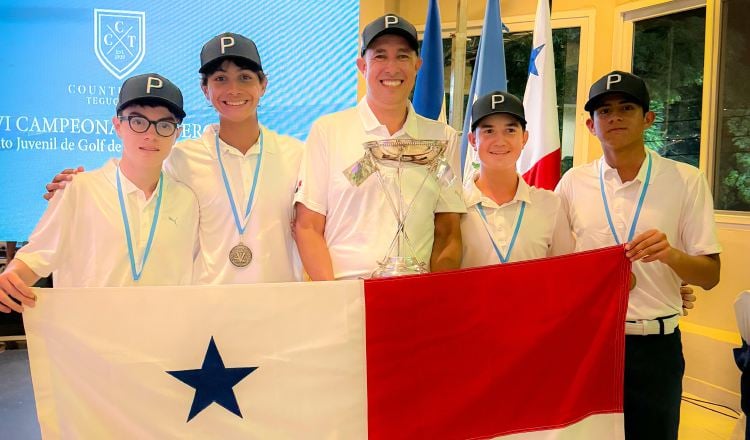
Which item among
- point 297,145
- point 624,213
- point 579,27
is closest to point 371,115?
point 297,145

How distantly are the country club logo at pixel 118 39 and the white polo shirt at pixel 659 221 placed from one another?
3751 mm

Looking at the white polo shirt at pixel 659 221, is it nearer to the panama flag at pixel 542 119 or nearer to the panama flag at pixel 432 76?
the panama flag at pixel 542 119

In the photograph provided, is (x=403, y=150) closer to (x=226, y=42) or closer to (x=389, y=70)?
(x=389, y=70)

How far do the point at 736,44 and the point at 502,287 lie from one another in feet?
13.3

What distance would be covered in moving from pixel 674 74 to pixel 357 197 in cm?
433

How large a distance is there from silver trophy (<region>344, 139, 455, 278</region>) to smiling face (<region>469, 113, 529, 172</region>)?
21 centimetres

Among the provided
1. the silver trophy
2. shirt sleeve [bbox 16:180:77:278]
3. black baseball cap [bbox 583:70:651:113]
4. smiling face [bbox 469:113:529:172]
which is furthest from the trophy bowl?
shirt sleeve [bbox 16:180:77:278]

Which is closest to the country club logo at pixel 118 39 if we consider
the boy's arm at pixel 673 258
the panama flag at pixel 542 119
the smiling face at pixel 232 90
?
the smiling face at pixel 232 90

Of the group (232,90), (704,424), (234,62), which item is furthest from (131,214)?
(704,424)

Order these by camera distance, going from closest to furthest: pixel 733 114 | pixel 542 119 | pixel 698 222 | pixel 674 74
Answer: pixel 698 222, pixel 542 119, pixel 733 114, pixel 674 74

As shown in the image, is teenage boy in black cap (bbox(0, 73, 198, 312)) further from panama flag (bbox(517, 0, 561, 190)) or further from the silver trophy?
panama flag (bbox(517, 0, 561, 190))

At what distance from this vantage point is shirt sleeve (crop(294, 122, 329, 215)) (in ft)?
6.91

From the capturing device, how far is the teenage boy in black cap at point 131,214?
193 cm

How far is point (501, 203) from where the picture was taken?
7.47 feet
